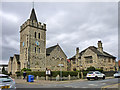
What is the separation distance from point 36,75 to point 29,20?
23939 mm

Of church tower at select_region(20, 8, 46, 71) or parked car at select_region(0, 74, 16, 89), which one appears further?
church tower at select_region(20, 8, 46, 71)

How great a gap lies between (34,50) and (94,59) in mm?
19507

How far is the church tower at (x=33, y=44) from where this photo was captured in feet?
141

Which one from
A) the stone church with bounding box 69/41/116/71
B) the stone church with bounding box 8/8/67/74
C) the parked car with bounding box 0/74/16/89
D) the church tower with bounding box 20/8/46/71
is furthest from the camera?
the stone church with bounding box 8/8/67/74

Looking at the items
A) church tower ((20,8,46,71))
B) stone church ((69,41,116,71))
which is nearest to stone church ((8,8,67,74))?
church tower ((20,8,46,71))

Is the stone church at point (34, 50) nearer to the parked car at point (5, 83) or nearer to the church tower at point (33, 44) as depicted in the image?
the church tower at point (33, 44)

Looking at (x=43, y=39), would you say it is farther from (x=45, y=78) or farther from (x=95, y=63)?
(x=45, y=78)

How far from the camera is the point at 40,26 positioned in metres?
48.3

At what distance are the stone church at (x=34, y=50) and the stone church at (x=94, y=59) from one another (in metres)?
6.81

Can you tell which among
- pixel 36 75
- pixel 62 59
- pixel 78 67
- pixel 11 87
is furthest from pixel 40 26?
pixel 11 87

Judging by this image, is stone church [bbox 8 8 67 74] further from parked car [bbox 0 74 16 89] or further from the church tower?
parked car [bbox 0 74 16 89]

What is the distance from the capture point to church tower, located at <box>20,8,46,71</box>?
43125mm

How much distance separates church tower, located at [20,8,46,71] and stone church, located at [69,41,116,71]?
1215 centimetres

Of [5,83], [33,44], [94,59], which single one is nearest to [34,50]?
[33,44]
